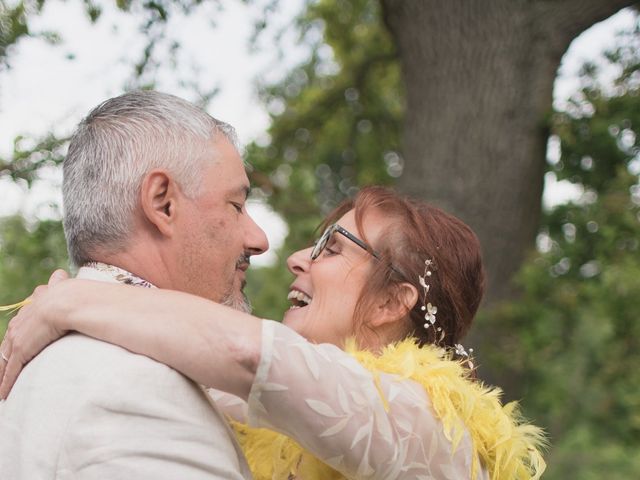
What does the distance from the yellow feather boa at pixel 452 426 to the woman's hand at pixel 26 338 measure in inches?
32.6

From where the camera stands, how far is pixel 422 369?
243 centimetres

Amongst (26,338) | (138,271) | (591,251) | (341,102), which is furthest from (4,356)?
(341,102)

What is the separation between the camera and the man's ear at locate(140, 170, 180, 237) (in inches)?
92.1

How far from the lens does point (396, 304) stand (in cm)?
292

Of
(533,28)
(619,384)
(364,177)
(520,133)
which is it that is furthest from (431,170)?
(364,177)

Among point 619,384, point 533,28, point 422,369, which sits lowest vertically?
point 619,384

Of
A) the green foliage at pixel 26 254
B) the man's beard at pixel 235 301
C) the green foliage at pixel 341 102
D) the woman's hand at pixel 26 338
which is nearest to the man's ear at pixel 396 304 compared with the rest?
the man's beard at pixel 235 301

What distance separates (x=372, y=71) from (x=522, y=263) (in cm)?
346

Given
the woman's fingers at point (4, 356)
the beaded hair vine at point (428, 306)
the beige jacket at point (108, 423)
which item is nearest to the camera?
the beige jacket at point (108, 423)

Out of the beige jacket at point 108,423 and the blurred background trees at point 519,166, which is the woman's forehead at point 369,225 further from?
the blurred background trees at point 519,166

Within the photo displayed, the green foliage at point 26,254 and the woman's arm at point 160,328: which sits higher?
the woman's arm at point 160,328

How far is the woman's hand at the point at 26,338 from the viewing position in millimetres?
2129

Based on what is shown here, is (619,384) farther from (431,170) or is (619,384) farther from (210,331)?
(210,331)

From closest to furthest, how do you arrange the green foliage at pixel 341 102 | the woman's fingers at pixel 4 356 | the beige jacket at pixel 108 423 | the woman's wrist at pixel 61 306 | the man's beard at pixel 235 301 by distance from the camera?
the beige jacket at pixel 108 423 → the woman's wrist at pixel 61 306 → the woman's fingers at pixel 4 356 → the man's beard at pixel 235 301 → the green foliage at pixel 341 102
